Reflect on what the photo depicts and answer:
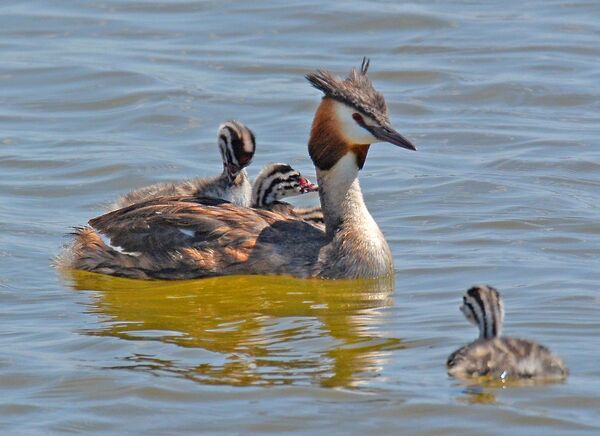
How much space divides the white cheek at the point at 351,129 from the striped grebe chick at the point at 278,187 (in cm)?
92

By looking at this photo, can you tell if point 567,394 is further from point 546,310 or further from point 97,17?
point 97,17

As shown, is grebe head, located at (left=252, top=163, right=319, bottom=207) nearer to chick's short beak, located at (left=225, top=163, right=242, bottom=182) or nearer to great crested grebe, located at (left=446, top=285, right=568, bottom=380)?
chick's short beak, located at (left=225, top=163, right=242, bottom=182)

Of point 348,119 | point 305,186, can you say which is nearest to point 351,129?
point 348,119

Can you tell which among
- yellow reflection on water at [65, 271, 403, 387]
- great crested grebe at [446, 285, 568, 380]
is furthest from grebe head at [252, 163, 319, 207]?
great crested grebe at [446, 285, 568, 380]

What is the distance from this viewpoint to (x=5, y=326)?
39.0 feet

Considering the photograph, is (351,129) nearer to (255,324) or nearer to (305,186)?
(305,186)

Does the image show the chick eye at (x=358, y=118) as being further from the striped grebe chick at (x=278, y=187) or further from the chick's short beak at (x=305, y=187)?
the chick's short beak at (x=305, y=187)

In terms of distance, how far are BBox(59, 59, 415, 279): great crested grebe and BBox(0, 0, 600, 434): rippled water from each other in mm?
188

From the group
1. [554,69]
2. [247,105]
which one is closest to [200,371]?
[247,105]

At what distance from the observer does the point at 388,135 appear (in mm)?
12945

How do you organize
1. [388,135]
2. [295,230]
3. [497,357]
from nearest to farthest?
[497,357] < [388,135] < [295,230]

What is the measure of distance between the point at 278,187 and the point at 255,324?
252cm

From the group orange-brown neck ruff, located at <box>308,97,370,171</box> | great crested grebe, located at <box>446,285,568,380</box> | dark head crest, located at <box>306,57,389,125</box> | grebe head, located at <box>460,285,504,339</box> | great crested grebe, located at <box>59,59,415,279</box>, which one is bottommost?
great crested grebe, located at <box>446,285,568,380</box>

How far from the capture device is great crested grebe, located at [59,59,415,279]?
13.1 metres
